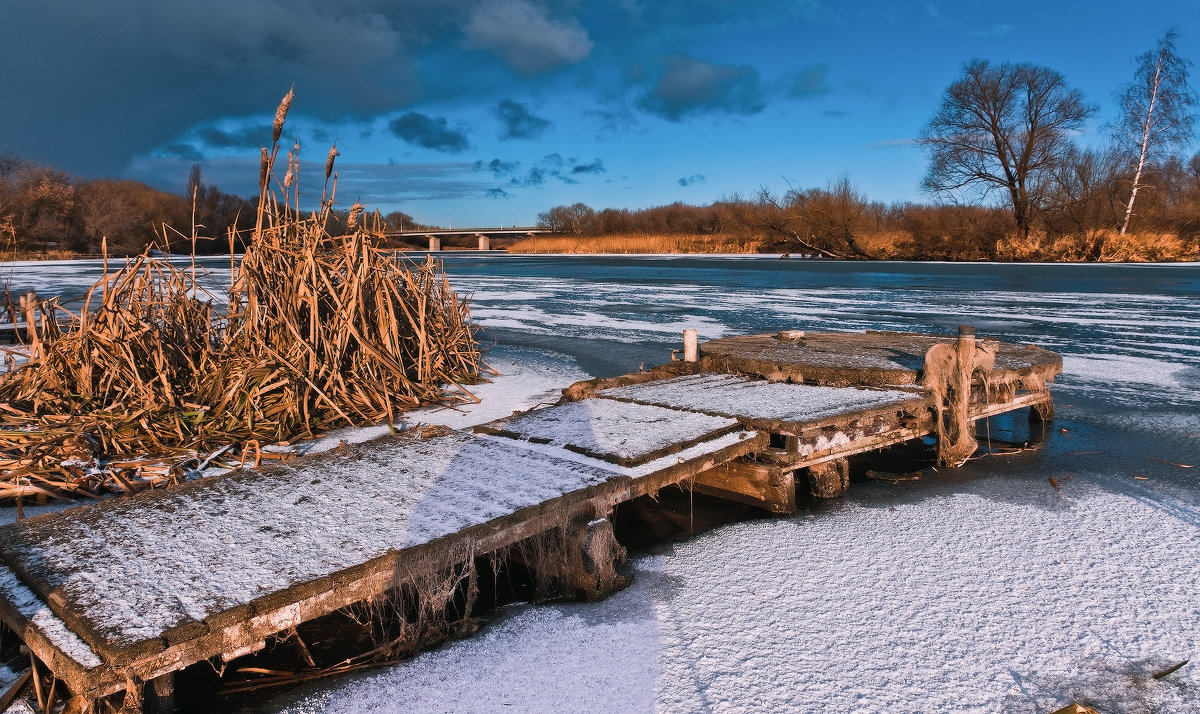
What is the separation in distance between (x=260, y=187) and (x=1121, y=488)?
17.3 ft

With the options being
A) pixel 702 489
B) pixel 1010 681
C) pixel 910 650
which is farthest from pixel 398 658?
pixel 702 489

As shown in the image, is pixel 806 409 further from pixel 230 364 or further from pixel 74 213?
pixel 74 213

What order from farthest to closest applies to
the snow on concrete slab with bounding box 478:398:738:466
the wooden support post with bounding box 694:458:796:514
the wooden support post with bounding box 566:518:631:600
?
the wooden support post with bounding box 694:458:796:514 < the snow on concrete slab with bounding box 478:398:738:466 < the wooden support post with bounding box 566:518:631:600

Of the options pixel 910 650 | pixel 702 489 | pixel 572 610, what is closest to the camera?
pixel 910 650

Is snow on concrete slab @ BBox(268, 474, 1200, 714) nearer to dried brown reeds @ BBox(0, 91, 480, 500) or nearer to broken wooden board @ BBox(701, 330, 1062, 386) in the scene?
broken wooden board @ BBox(701, 330, 1062, 386)

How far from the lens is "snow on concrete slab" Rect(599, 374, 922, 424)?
386 centimetres

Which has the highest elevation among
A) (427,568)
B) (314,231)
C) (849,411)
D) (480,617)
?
(314,231)

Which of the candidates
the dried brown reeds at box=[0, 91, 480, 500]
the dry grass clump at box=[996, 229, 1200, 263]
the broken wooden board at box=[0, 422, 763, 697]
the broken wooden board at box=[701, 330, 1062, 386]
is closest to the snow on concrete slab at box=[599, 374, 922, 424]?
the broken wooden board at box=[701, 330, 1062, 386]

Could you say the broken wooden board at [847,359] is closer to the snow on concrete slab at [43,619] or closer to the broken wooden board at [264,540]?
the broken wooden board at [264,540]

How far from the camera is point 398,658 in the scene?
2.26 meters

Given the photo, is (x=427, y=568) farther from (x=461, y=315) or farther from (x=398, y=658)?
(x=461, y=315)

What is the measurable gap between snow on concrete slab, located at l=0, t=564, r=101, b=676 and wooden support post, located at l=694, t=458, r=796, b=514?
255cm

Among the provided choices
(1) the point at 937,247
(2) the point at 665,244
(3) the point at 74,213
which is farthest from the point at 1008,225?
(3) the point at 74,213

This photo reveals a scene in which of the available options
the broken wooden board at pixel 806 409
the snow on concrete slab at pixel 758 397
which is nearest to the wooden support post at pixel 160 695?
the broken wooden board at pixel 806 409
